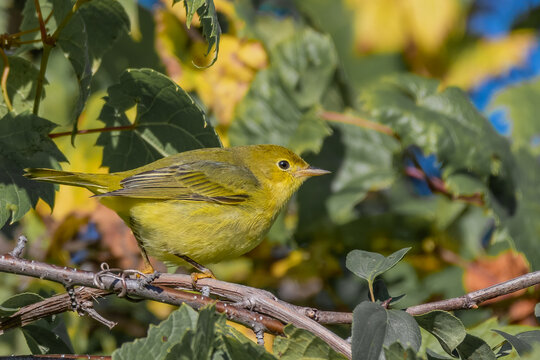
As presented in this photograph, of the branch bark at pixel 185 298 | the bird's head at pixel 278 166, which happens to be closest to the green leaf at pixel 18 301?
the branch bark at pixel 185 298

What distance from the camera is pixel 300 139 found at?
413 cm

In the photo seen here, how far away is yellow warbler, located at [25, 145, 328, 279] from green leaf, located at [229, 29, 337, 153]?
0.50 metres

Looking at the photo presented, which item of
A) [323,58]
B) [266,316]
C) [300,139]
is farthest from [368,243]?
[266,316]

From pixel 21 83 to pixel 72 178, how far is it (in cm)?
44

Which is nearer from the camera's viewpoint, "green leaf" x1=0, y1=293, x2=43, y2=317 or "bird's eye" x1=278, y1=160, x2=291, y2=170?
"green leaf" x1=0, y1=293, x2=43, y2=317

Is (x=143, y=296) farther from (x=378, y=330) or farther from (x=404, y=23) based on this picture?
(x=404, y=23)

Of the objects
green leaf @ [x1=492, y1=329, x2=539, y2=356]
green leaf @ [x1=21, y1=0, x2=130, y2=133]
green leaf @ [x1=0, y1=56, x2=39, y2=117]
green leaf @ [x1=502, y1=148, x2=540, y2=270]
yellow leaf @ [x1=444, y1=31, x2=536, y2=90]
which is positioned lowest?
green leaf @ [x1=502, y1=148, x2=540, y2=270]

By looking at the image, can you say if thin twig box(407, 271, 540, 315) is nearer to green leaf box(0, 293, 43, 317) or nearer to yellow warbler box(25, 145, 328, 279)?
yellow warbler box(25, 145, 328, 279)

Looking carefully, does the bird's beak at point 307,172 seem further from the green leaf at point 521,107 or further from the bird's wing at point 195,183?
the green leaf at point 521,107

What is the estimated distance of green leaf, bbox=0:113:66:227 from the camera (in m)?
2.52

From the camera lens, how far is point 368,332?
1885 mm

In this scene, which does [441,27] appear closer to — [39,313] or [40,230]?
[40,230]

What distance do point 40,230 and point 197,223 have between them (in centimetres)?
107

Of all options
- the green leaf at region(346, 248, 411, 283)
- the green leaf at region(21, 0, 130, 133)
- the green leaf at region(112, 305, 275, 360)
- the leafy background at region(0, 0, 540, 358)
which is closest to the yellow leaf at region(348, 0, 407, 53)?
the leafy background at region(0, 0, 540, 358)
